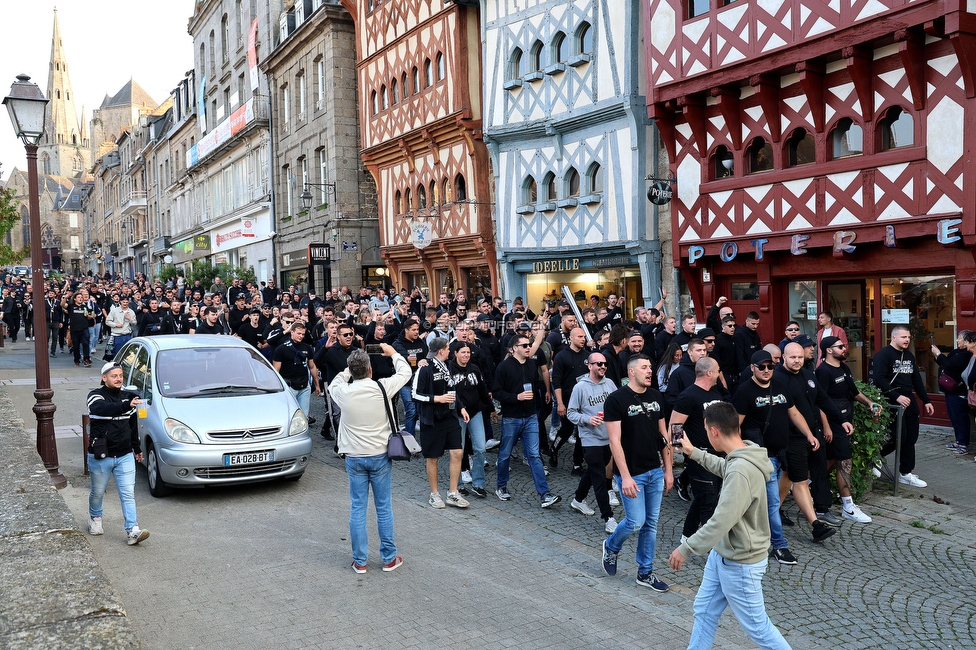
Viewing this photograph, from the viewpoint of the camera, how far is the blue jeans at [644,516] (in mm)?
6047

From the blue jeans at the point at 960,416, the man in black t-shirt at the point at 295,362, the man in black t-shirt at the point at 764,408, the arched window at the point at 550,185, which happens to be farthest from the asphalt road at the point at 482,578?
the arched window at the point at 550,185

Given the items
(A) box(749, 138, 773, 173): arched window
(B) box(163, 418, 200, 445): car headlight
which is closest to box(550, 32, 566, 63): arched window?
(A) box(749, 138, 773, 173): arched window

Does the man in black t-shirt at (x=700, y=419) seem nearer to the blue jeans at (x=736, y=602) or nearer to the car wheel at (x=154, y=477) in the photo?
the blue jeans at (x=736, y=602)

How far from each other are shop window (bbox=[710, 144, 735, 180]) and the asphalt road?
8102mm

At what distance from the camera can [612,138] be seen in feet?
57.8

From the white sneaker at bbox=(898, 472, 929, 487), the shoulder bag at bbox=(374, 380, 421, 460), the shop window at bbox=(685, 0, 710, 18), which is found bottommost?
the white sneaker at bbox=(898, 472, 929, 487)

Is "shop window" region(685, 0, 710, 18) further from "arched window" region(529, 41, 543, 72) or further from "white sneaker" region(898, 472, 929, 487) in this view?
"white sneaker" region(898, 472, 929, 487)

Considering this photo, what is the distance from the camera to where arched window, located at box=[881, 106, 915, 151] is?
12219mm

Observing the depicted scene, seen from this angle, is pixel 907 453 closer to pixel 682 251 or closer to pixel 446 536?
pixel 446 536

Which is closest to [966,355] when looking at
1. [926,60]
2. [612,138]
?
[926,60]

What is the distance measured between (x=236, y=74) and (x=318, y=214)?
40.8 feet

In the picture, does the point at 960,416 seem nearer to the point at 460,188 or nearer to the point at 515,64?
the point at 515,64

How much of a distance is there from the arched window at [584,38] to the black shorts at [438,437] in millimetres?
12267

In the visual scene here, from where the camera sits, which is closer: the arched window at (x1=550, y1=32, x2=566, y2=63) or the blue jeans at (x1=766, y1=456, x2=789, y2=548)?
the blue jeans at (x1=766, y1=456, x2=789, y2=548)
